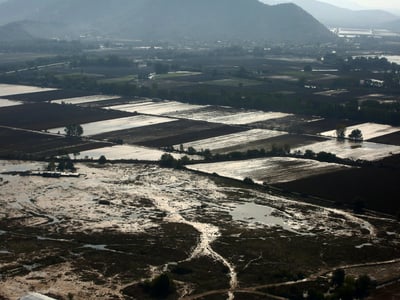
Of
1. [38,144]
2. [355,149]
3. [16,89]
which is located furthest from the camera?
[16,89]

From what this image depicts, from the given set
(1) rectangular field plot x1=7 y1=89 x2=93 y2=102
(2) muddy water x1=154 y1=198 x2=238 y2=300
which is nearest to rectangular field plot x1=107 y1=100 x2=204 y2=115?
(1) rectangular field plot x1=7 y1=89 x2=93 y2=102

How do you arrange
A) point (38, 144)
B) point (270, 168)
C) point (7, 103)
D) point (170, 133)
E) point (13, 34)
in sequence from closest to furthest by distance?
point (270, 168), point (38, 144), point (170, 133), point (7, 103), point (13, 34)

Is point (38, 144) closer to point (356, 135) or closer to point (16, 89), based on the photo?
point (356, 135)

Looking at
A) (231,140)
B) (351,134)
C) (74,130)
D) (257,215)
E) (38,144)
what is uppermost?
(74,130)

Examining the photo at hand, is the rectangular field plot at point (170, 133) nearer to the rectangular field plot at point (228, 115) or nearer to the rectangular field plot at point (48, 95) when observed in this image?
the rectangular field plot at point (228, 115)

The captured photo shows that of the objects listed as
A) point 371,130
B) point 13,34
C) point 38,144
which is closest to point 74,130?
point 38,144

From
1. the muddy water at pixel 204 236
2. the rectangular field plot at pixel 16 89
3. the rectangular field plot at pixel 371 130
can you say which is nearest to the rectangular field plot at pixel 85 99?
the rectangular field plot at pixel 16 89

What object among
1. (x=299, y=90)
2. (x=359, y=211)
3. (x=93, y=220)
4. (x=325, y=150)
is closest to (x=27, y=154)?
(x=93, y=220)
